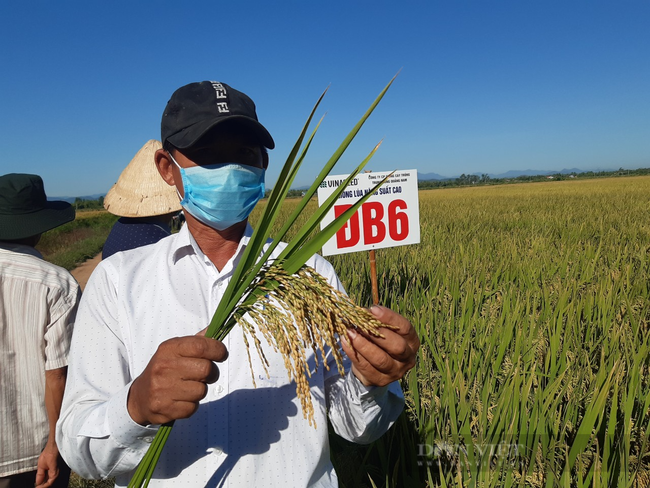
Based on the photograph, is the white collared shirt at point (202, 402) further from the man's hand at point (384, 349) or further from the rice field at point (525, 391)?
the rice field at point (525, 391)

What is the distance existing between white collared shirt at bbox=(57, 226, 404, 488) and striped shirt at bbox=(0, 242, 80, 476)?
733 millimetres

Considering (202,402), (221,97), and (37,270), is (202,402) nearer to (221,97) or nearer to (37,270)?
(221,97)

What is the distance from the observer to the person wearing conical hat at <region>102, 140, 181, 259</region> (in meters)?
2.63

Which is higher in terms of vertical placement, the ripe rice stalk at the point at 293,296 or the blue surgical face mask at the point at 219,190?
the blue surgical face mask at the point at 219,190

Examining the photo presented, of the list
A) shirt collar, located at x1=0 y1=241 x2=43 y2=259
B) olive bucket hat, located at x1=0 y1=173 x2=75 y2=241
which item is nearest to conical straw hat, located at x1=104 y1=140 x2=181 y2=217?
olive bucket hat, located at x1=0 y1=173 x2=75 y2=241

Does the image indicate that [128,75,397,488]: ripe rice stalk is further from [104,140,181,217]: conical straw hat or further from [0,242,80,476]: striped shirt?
[104,140,181,217]: conical straw hat

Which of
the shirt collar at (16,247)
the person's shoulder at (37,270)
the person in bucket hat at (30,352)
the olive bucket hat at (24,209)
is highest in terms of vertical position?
the olive bucket hat at (24,209)

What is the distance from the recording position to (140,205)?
268 cm

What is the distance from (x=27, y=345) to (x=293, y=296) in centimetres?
159

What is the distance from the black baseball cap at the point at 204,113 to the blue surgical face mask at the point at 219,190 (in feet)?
0.35

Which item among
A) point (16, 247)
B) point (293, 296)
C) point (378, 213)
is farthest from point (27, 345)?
point (378, 213)

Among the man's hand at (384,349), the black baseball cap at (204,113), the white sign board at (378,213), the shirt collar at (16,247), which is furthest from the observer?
the white sign board at (378,213)

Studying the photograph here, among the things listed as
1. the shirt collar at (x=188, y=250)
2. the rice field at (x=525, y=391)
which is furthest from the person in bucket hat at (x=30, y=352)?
the rice field at (x=525, y=391)

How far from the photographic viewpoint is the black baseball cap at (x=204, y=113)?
1250 millimetres
